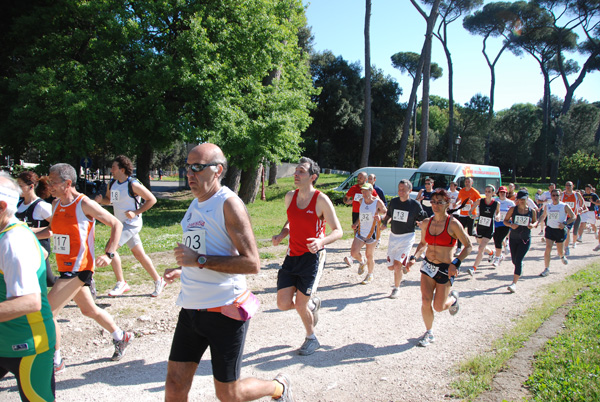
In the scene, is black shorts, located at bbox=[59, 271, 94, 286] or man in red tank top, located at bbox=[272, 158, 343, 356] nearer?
black shorts, located at bbox=[59, 271, 94, 286]

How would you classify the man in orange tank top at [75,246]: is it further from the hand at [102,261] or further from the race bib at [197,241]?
the race bib at [197,241]

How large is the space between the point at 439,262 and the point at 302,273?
175cm

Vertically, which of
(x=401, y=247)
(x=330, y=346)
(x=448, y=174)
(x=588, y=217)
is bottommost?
(x=330, y=346)

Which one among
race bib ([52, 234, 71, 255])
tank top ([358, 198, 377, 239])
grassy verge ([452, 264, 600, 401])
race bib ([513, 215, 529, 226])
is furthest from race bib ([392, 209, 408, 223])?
race bib ([52, 234, 71, 255])

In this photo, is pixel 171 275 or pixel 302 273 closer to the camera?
pixel 171 275

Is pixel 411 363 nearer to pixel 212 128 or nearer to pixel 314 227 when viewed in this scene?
pixel 314 227

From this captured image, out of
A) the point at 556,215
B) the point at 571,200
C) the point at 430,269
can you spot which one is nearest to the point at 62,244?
the point at 430,269

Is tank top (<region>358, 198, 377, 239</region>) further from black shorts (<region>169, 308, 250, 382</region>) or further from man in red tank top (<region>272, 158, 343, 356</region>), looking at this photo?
black shorts (<region>169, 308, 250, 382</region>)

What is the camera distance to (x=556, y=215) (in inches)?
369

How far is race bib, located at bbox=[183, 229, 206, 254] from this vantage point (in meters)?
2.56

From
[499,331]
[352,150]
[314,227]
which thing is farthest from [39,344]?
[352,150]

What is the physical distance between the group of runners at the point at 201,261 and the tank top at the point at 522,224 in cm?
2

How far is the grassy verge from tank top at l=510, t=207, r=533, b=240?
3.62 feet

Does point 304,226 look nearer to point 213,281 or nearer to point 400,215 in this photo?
point 213,281
